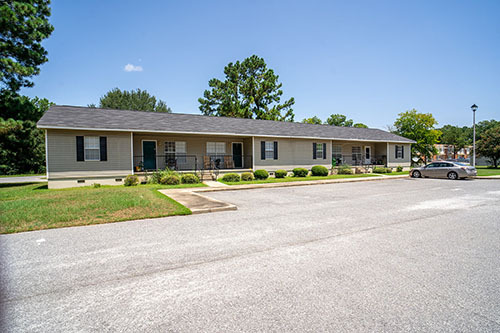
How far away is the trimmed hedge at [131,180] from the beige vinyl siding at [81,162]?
0.71 m

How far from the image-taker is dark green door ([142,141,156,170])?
18953 millimetres

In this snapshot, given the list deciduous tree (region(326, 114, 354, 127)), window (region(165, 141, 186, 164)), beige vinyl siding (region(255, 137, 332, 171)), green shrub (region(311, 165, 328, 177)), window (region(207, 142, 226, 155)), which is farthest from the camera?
deciduous tree (region(326, 114, 354, 127))

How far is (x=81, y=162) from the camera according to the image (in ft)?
51.3

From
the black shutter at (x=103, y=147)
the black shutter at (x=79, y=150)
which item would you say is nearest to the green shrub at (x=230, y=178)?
the black shutter at (x=103, y=147)

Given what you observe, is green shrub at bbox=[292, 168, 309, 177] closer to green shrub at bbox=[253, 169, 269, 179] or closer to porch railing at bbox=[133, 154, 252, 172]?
green shrub at bbox=[253, 169, 269, 179]

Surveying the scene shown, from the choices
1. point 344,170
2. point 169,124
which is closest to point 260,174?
point 169,124

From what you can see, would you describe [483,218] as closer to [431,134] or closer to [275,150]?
[275,150]

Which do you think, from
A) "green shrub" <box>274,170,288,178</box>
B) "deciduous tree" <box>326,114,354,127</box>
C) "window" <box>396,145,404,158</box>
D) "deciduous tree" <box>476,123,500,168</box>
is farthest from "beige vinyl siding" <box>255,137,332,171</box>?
"deciduous tree" <box>326,114,354,127</box>

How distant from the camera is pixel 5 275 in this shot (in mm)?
4039

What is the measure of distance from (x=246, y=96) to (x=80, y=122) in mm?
29356

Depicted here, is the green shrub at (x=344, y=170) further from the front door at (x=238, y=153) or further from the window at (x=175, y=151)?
the window at (x=175, y=151)

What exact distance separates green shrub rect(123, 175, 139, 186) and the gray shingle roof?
9.16 feet

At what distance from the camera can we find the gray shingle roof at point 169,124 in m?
16.0

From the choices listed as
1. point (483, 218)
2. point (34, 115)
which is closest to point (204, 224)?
point (483, 218)
